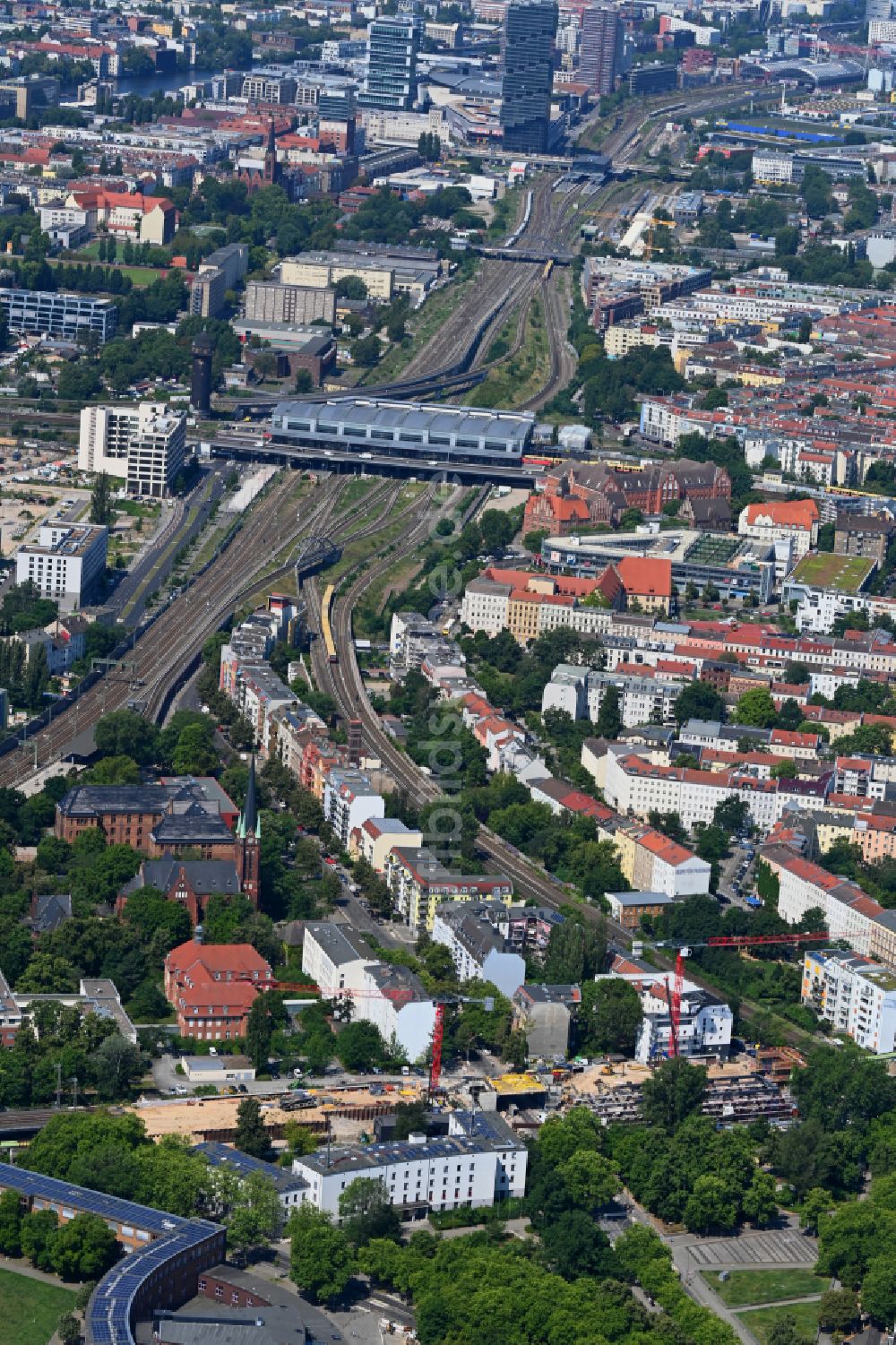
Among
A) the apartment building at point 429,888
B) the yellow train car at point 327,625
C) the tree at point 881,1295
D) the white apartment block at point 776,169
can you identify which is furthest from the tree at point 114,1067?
the white apartment block at point 776,169

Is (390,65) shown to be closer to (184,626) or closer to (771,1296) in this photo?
(184,626)

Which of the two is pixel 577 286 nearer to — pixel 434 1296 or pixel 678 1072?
pixel 678 1072

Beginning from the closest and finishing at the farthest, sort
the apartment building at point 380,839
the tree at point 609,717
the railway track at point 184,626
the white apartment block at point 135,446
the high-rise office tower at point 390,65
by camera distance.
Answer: the apartment building at point 380,839, the railway track at point 184,626, the tree at point 609,717, the white apartment block at point 135,446, the high-rise office tower at point 390,65

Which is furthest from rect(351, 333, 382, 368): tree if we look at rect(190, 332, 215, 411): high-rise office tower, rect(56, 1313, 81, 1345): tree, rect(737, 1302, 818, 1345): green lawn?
rect(56, 1313, 81, 1345): tree

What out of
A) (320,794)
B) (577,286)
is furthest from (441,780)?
(577,286)

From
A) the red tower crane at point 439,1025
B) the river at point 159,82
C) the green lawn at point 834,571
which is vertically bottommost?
the green lawn at point 834,571

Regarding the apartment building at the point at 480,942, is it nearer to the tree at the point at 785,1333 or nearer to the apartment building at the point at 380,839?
the apartment building at the point at 380,839

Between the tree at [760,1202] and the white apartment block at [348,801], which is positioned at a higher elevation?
the white apartment block at [348,801]

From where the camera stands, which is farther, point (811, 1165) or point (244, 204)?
point (244, 204)

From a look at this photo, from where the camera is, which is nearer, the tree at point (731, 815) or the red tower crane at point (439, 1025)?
the red tower crane at point (439, 1025)
